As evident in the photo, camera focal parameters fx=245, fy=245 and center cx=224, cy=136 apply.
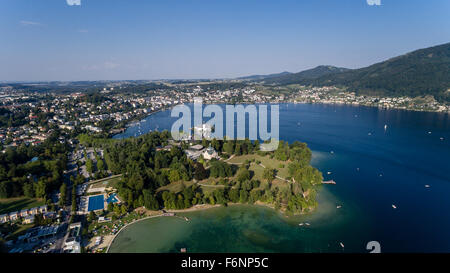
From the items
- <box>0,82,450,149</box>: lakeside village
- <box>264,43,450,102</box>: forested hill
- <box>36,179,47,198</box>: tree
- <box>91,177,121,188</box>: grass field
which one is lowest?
<box>91,177,121,188</box>: grass field

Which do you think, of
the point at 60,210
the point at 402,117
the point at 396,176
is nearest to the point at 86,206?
the point at 60,210

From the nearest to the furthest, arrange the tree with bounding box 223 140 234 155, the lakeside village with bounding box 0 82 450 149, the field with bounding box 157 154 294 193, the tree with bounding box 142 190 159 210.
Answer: the tree with bounding box 142 190 159 210 → the field with bounding box 157 154 294 193 → the tree with bounding box 223 140 234 155 → the lakeside village with bounding box 0 82 450 149

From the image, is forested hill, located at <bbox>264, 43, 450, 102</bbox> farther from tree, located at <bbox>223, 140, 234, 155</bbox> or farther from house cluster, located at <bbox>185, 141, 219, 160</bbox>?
house cluster, located at <bbox>185, 141, 219, 160</bbox>

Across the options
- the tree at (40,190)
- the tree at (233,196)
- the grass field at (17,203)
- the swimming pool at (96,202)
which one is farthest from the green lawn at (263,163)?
the grass field at (17,203)

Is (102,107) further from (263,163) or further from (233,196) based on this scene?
(233,196)

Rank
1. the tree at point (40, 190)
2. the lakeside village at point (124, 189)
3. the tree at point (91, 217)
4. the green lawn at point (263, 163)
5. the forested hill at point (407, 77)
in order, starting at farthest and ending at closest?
the forested hill at point (407, 77) < the green lawn at point (263, 163) < the tree at point (40, 190) < the tree at point (91, 217) < the lakeside village at point (124, 189)

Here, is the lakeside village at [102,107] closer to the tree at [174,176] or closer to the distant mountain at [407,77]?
the distant mountain at [407,77]

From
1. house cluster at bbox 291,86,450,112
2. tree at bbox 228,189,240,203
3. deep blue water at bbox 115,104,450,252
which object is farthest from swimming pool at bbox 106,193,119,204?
house cluster at bbox 291,86,450,112

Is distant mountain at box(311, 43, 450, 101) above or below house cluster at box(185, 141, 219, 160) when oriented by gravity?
above
